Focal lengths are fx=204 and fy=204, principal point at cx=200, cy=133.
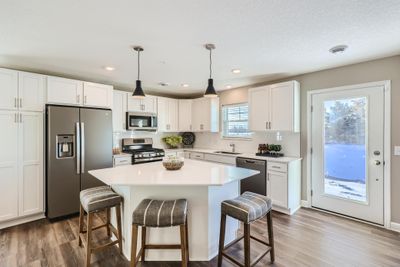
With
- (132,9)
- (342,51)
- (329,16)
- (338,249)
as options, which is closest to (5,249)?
(132,9)

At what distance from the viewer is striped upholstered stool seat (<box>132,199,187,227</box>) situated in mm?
1773

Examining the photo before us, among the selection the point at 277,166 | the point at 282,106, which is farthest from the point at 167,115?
the point at 277,166

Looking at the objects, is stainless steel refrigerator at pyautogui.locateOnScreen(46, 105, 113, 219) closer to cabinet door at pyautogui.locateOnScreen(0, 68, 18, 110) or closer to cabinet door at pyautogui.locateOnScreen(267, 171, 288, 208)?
cabinet door at pyautogui.locateOnScreen(0, 68, 18, 110)

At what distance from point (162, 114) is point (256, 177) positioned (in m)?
2.74

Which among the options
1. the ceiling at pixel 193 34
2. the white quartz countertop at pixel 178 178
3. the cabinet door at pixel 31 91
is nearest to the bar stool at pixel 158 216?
the white quartz countertop at pixel 178 178

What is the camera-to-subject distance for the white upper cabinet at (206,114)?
5.04 metres

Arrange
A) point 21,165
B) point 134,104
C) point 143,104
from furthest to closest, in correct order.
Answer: point 143,104 → point 134,104 → point 21,165

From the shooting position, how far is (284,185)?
340 centimetres

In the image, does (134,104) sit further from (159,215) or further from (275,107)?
(159,215)

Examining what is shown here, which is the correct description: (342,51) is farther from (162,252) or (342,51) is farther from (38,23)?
(38,23)

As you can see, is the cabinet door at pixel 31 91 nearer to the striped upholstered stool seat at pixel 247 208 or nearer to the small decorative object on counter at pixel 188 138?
the striped upholstered stool seat at pixel 247 208

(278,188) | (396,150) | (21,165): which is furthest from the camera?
(278,188)

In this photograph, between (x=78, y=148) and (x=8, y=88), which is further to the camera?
(x=78, y=148)

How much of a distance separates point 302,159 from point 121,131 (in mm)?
3722
